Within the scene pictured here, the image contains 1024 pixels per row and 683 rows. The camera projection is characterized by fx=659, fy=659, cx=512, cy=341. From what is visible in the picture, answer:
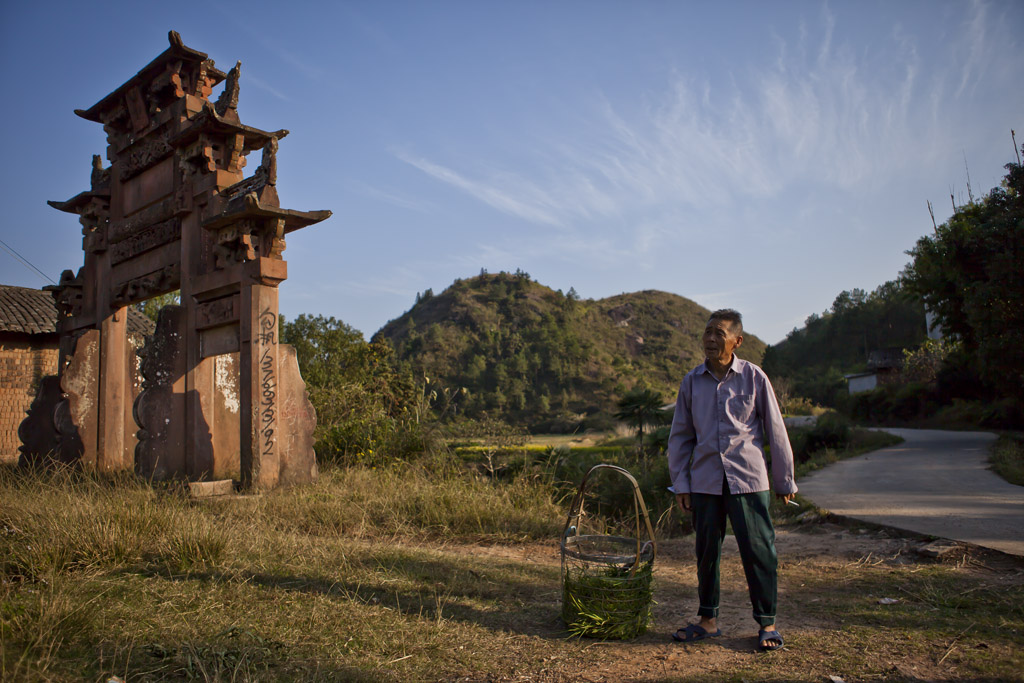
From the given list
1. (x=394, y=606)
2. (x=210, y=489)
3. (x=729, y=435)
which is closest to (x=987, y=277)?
(x=729, y=435)

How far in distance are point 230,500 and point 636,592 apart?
5.06 metres

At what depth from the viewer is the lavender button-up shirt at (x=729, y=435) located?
3.58 m

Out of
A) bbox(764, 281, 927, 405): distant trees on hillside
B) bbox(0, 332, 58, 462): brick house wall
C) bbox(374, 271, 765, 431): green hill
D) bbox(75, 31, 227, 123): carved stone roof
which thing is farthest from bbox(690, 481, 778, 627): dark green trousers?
bbox(764, 281, 927, 405): distant trees on hillside

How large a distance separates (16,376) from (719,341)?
19820 millimetres

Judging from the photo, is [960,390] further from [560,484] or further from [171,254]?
[171,254]

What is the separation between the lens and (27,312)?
59.0ft

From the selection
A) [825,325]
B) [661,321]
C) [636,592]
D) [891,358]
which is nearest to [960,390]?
[891,358]

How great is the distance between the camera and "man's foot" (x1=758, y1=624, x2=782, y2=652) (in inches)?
136

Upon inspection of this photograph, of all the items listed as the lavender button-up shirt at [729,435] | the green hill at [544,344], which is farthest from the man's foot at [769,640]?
the green hill at [544,344]

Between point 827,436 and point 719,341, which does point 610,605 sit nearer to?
point 719,341

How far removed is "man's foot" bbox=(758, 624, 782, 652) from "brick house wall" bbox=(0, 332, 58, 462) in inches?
754

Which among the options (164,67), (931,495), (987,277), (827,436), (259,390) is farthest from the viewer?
(827,436)

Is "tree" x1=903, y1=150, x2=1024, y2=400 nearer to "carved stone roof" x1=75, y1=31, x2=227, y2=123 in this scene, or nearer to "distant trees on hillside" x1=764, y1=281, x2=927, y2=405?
"carved stone roof" x1=75, y1=31, x2=227, y2=123

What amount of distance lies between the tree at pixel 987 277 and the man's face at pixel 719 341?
38.1 ft
